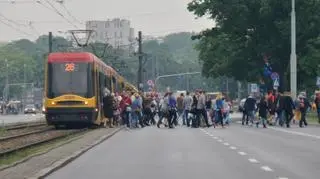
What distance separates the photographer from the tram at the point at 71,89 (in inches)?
1569

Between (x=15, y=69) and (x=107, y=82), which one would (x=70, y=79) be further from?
(x=15, y=69)

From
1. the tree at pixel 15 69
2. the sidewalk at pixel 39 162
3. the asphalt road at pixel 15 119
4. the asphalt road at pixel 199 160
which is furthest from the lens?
the tree at pixel 15 69

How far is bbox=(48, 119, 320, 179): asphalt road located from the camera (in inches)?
624

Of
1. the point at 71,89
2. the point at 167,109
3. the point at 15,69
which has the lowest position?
the point at 167,109

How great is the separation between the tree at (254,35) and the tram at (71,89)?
983 inches

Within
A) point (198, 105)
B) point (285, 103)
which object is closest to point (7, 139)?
point (198, 105)

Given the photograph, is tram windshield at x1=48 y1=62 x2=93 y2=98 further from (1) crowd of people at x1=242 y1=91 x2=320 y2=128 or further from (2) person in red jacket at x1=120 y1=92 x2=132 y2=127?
(1) crowd of people at x1=242 y1=91 x2=320 y2=128

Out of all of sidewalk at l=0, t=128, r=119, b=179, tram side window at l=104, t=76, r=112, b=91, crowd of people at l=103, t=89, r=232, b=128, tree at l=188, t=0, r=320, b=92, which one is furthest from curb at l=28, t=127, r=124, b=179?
tree at l=188, t=0, r=320, b=92

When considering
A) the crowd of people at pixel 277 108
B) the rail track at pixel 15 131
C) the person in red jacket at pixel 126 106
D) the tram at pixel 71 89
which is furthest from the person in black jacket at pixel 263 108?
the rail track at pixel 15 131

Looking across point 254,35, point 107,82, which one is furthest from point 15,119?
point 107,82

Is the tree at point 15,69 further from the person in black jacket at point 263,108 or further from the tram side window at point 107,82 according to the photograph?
the person in black jacket at point 263,108

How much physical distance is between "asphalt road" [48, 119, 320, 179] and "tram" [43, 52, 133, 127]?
12.6 m

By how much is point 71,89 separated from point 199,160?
21490 mm

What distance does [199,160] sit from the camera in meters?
19.3
